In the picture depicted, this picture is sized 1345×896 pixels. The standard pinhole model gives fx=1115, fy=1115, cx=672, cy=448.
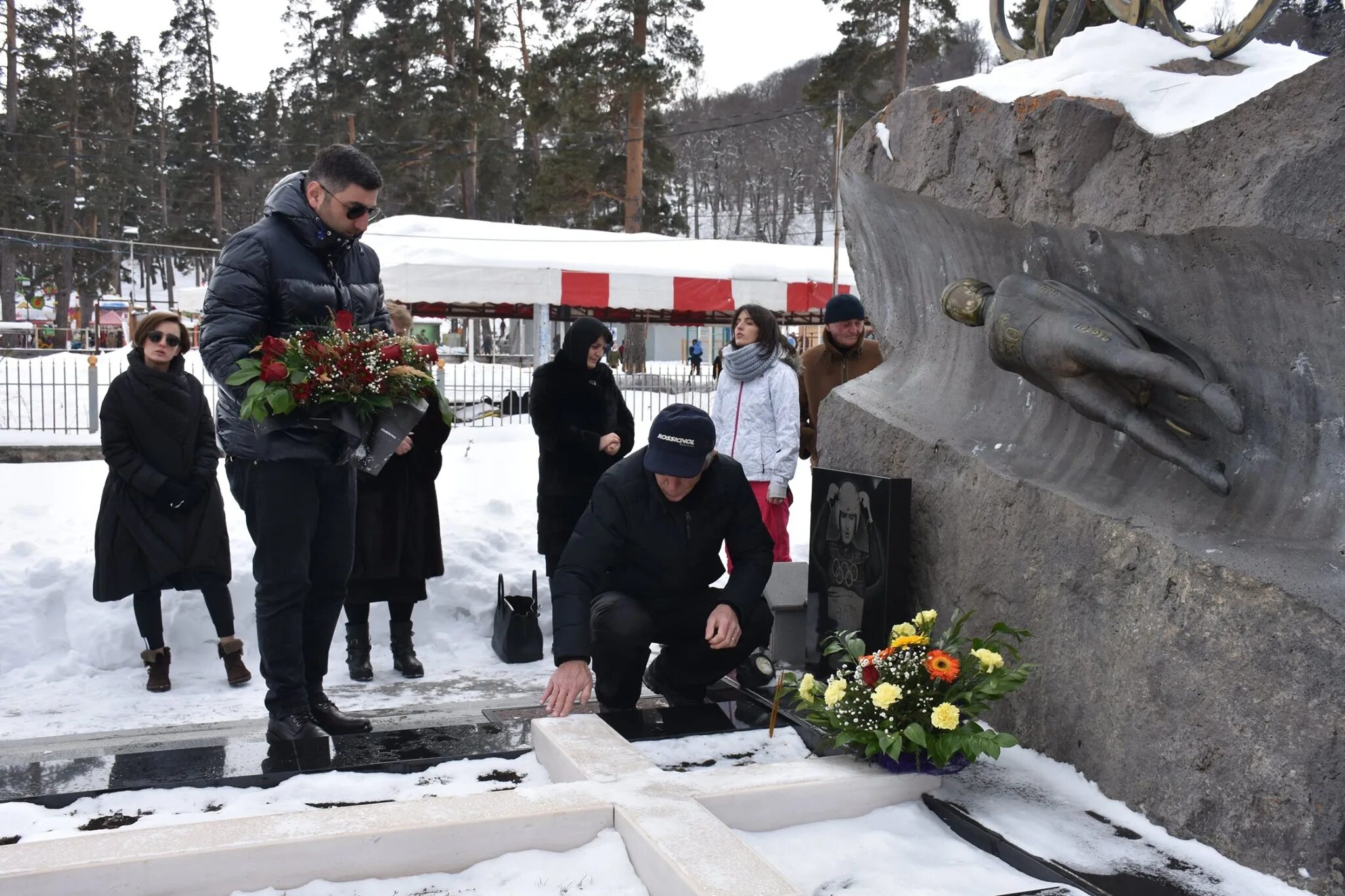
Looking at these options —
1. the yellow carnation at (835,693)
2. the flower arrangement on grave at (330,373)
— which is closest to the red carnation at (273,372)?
the flower arrangement on grave at (330,373)

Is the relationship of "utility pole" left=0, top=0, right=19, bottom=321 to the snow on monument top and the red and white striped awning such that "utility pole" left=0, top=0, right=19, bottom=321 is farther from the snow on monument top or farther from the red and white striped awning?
the snow on monument top

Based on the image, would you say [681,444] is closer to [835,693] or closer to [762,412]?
[835,693]

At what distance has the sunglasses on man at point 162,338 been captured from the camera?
4738 millimetres

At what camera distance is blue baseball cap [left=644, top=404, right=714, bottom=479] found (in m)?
3.55

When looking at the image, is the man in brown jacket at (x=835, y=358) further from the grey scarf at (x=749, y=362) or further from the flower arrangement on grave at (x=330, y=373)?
the flower arrangement on grave at (x=330, y=373)

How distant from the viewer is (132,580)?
182 inches

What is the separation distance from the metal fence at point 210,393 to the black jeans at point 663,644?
5.62 metres

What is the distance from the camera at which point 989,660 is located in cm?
299

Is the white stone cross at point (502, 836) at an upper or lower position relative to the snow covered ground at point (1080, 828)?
upper

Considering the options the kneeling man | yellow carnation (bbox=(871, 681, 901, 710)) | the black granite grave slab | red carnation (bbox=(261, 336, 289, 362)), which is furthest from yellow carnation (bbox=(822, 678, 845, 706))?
red carnation (bbox=(261, 336, 289, 362))

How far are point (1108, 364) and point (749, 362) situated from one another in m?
2.30

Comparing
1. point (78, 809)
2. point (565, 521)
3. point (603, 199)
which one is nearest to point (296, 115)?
point (603, 199)

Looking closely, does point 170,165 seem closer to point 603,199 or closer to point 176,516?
point 603,199

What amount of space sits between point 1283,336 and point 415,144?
24.2 meters
